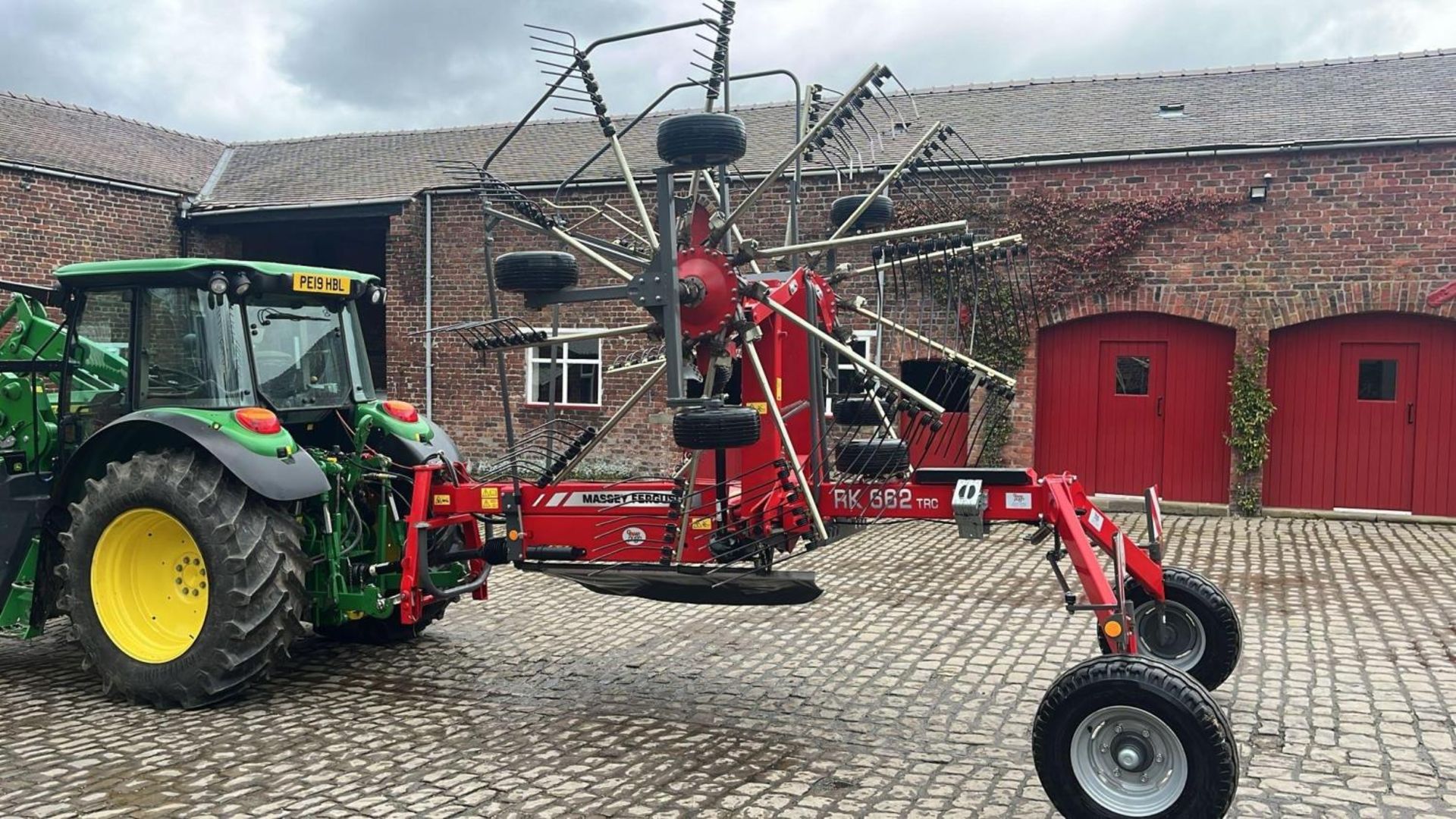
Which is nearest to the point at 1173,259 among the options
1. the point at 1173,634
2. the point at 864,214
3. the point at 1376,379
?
the point at 1376,379

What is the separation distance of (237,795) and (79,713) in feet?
4.96

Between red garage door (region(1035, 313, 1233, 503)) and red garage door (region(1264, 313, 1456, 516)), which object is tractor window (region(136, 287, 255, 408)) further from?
red garage door (region(1264, 313, 1456, 516))

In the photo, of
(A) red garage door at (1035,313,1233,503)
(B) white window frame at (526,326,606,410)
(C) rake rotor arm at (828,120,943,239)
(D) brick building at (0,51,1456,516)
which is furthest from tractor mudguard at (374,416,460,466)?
(A) red garage door at (1035,313,1233,503)

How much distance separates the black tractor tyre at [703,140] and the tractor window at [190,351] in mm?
2629

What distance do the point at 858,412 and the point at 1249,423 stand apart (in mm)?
8577

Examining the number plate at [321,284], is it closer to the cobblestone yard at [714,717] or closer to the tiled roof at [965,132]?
the cobblestone yard at [714,717]

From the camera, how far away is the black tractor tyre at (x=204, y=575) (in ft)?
17.2

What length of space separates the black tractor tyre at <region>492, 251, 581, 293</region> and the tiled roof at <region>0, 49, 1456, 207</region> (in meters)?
8.46

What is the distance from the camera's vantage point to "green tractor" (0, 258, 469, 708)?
5.29 m

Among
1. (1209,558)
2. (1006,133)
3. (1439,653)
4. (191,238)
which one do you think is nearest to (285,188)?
(191,238)

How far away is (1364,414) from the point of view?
12367 mm

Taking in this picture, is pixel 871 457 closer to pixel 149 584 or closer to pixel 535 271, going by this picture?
pixel 535 271

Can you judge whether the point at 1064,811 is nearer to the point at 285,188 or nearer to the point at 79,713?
the point at 79,713

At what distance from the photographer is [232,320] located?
18.9 ft
